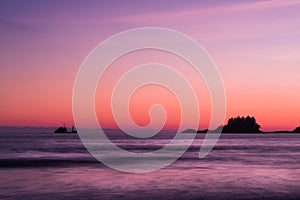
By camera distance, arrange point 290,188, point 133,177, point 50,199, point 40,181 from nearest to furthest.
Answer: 1. point 50,199
2. point 290,188
3. point 40,181
4. point 133,177

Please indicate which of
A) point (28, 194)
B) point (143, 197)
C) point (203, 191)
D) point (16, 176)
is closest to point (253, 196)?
point (203, 191)

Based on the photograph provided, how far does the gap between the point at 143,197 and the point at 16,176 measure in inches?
512

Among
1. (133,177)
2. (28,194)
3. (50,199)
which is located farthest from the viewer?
(133,177)

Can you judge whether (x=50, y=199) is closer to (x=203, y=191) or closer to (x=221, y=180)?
(x=203, y=191)

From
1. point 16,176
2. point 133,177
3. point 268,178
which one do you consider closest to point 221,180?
point 268,178

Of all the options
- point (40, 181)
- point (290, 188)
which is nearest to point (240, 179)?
point (290, 188)

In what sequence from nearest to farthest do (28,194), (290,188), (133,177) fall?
(28,194) < (290,188) < (133,177)

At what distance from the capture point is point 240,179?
95.3 feet

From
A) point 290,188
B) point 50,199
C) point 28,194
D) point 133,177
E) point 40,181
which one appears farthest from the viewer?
point 133,177

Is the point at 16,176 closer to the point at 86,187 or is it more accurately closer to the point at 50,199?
the point at 86,187

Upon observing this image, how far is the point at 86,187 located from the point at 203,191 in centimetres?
683

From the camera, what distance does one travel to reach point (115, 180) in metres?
28.3

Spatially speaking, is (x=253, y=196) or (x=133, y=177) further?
(x=133, y=177)

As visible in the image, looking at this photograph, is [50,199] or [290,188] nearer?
[50,199]
